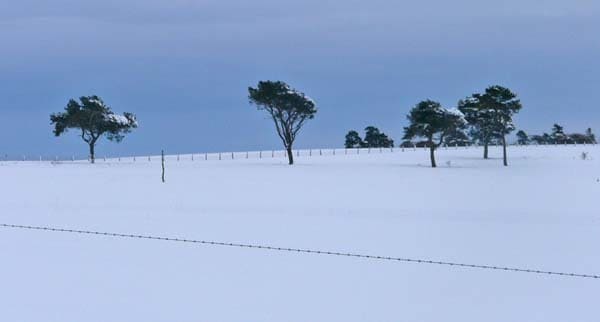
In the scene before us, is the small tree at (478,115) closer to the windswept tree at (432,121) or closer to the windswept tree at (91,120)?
the windswept tree at (432,121)

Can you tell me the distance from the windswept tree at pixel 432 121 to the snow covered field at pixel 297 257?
93.9 feet

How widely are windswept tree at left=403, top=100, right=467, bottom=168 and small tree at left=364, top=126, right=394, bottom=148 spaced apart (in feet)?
174

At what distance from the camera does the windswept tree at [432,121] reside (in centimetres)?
6394

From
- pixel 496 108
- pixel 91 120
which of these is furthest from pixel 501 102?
pixel 91 120

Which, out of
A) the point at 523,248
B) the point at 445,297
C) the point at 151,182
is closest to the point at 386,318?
the point at 445,297

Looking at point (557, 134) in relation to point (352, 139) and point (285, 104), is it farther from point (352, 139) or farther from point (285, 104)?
point (285, 104)

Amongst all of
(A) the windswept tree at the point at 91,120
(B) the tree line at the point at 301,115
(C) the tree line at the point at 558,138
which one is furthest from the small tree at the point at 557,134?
(A) the windswept tree at the point at 91,120

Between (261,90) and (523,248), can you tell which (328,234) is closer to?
(523,248)

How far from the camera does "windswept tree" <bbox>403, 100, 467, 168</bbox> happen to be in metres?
63.9

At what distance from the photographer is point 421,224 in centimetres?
2233

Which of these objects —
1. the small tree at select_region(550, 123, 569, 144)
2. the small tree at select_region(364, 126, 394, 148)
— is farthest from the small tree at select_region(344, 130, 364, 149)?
the small tree at select_region(550, 123, 569, 144)

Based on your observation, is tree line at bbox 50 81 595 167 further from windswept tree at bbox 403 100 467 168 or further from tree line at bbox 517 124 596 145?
tree line at bbox 517 124 596 145

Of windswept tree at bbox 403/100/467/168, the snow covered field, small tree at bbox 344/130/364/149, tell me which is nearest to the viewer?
the snow covered field

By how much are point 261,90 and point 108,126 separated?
1862 cm
